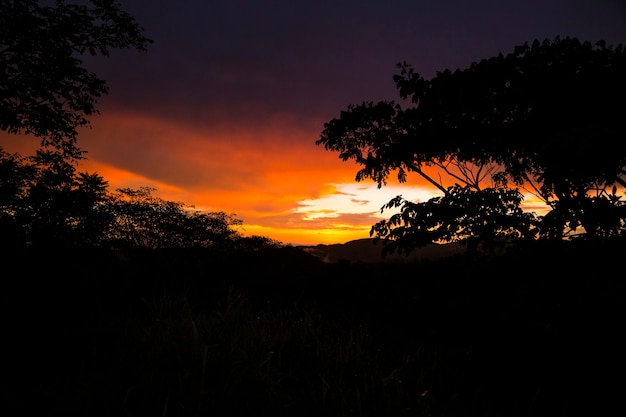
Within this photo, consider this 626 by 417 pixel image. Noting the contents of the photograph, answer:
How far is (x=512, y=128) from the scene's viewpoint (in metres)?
9.56

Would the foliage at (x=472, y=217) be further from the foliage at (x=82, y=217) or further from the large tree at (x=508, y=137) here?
the foliage at (x=82, y=217)

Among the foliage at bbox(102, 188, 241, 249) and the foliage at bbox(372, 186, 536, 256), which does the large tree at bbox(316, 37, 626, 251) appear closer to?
the foliage at bbox(372, 186, 536, 256)

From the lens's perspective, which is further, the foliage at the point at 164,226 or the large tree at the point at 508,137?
the foliage at the point at 164,226

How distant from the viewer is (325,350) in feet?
10.6

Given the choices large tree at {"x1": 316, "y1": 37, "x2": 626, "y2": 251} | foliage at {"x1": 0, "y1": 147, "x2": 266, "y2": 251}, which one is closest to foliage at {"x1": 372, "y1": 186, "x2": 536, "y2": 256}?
large tree at {"x1": 316, "y1": 37, "x2": 626, "y2": 251}

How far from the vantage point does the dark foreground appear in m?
2.48

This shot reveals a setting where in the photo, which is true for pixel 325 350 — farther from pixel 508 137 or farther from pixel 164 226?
pixel 164 226

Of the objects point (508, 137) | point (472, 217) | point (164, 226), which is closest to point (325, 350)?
point (472, 217)

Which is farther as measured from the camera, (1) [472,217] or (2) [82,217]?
(2) [82,217]

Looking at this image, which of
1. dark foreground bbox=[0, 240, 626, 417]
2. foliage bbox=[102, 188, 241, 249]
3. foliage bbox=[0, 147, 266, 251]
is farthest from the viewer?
foliage bbox=[102, 188, 241, 249]

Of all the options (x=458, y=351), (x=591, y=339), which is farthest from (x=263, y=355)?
(x=591, y=339)

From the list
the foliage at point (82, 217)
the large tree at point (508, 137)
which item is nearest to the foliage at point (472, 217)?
the large tree at point (508, 137)

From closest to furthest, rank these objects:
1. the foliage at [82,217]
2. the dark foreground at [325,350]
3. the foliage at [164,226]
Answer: the dark foreground at [325,350] → the foliage at [82,217] → the foliage at [164,226]

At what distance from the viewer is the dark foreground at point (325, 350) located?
2477 millimetres
